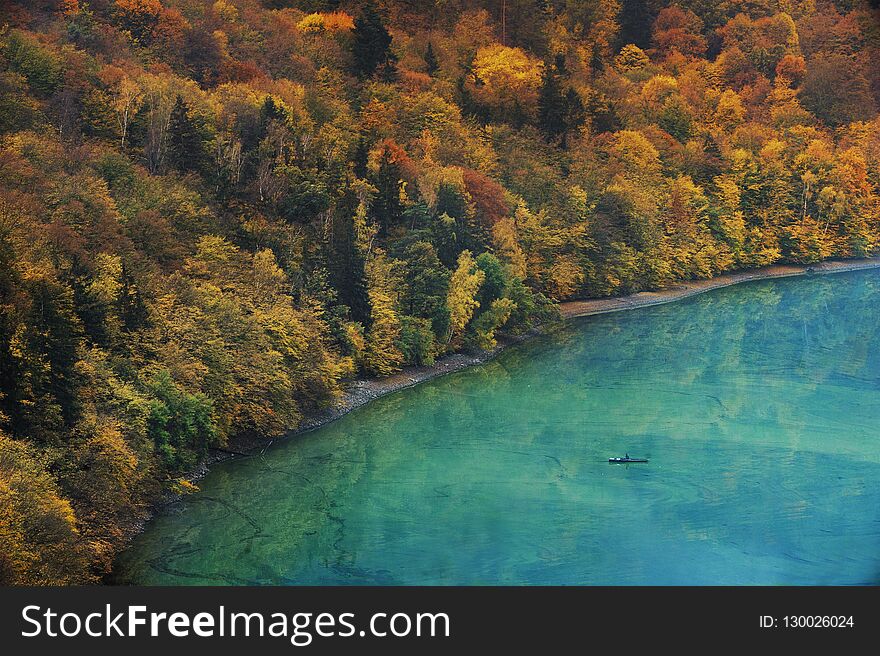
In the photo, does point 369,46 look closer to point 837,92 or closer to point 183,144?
point 183,144

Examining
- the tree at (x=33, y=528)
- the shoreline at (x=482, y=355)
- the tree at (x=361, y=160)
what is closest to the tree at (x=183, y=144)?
the tree at (x=361, y=160)

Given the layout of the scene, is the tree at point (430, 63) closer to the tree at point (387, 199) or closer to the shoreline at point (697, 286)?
the shoreline at point (697, 286)

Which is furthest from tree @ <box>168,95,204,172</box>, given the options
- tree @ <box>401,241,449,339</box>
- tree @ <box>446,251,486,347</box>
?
tree @ <box>446,251,486,347</box>

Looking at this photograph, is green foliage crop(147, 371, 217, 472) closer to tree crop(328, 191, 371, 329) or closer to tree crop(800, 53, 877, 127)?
tree crop(328, 191, 371, 329)

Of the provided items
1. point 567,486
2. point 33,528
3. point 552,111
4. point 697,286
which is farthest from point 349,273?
point 552,111

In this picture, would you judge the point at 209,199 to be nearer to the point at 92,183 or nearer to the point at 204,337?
the point at 92,183

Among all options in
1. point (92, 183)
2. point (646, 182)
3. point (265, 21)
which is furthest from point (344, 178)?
point (646, 182)
